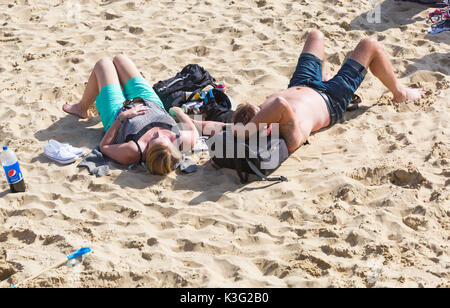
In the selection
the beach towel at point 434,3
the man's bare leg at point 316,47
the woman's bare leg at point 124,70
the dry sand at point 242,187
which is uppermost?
the beach towel at point 434,3

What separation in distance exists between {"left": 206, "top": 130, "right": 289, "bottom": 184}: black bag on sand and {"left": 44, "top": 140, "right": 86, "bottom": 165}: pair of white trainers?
3.82ft

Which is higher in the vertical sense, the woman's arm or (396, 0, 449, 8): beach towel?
(396, 0, 449, 8): beach towel

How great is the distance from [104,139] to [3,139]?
1.00 meters

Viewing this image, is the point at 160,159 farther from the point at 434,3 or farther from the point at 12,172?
the point at 434,3

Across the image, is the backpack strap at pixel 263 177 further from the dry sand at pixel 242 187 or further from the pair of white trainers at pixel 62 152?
the pair of white trainers at pixel 62 152

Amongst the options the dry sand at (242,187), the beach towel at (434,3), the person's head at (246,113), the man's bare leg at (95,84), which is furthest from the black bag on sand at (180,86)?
the beach towel at (434,3)

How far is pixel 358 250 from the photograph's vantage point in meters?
3.51

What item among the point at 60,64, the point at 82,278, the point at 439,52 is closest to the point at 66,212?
the point at 82,278

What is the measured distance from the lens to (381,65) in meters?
5.25

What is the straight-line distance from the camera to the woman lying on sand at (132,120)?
4551mm

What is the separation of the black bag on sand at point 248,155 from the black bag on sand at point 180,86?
97 cm

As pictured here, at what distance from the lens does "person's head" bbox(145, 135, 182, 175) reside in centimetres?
446

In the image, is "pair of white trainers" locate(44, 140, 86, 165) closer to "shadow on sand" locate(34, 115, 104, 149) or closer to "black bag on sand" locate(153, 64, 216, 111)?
"shadow on sand" locate(34, 115, 104, 149)

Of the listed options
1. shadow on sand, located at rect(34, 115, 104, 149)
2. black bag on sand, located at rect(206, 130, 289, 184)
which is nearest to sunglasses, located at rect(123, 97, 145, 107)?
shadow on sand, located at rect(34, 115, 104, 149)
